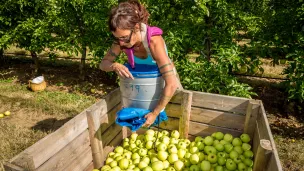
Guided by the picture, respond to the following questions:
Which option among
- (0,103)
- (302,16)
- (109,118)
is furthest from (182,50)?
(0,103)

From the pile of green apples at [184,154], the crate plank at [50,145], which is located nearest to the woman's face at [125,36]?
the crate plank at [50,145]

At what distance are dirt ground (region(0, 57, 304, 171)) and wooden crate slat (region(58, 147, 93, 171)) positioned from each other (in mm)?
Answer: 2269

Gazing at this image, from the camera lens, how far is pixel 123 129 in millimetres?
3686

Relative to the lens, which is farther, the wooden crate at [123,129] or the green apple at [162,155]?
the green apple at [162,155]

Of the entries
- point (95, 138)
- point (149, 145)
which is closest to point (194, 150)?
point (149, 145)

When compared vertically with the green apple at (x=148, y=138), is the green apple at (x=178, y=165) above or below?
below

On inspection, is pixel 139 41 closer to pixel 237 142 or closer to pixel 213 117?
pixel 213 117

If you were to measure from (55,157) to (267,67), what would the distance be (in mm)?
7919

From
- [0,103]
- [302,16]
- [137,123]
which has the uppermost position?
[302,16]

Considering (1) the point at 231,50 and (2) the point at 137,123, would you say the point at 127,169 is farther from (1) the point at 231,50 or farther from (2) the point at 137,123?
(1) the point at 231,50

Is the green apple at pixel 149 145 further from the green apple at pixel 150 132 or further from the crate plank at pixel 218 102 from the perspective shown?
the crate plank at pixel 218 102

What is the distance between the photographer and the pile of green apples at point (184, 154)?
301 centimetres

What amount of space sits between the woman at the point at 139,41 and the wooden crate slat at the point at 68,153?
2.43ft

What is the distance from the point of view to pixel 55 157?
2408 mm
